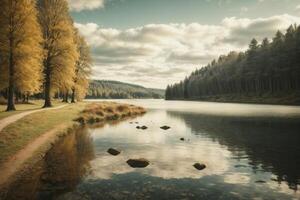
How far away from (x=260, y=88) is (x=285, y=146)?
97.7 metres

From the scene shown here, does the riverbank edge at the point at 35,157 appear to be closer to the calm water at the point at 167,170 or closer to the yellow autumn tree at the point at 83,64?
the calm water at the point at 167,170

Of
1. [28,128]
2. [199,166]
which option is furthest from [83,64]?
[199,166]

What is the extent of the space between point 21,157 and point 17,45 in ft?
72.8

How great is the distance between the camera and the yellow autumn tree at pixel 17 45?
3494cm

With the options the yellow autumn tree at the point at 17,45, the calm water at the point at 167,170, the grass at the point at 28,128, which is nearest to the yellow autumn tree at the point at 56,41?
the grass at the point at 28,128

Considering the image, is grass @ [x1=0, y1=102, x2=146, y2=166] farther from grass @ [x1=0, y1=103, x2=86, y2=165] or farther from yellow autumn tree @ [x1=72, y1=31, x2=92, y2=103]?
yellow autumn tree @ [x1=72, y1=31, x2=92, y2=103]

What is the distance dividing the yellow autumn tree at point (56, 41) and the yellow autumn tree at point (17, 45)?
822 cm

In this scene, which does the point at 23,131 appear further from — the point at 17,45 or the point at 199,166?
the point at 17,45

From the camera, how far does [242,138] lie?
97.1 ft

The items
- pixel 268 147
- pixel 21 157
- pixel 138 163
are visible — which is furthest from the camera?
pixel 268 147

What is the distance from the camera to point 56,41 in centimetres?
4481

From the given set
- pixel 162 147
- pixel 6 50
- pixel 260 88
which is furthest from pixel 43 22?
pixel 260 88

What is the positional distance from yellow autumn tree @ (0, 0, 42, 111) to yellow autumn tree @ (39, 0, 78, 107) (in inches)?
324

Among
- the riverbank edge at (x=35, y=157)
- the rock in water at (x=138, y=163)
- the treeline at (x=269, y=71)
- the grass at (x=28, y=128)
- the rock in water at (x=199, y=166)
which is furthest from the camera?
the treeline at (x=269, y=71)
